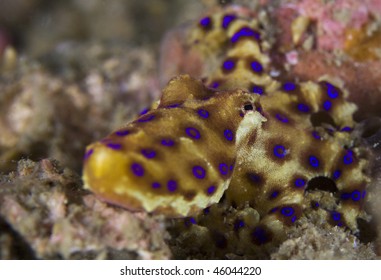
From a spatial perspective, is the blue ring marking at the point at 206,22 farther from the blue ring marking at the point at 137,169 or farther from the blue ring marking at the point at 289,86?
the blue ring marking at the point at 137,169

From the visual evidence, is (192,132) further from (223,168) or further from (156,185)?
(156,185)

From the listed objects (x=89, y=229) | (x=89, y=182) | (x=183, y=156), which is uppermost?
(x=183, y=156)

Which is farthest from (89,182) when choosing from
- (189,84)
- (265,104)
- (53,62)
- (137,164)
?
(53,62)

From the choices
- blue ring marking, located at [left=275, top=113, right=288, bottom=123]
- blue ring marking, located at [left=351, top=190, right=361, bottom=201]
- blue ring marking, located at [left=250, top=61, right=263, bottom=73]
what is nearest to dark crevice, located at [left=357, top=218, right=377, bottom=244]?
blue ring marking, located at [left=351, top=190, right=361, bottom=201]

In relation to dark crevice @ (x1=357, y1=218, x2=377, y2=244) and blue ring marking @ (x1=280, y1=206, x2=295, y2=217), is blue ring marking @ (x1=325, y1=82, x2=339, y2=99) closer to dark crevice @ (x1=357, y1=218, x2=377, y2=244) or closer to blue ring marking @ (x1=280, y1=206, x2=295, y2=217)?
dark crevice @ (x1=357, y1=218, x2=377, y2=244)

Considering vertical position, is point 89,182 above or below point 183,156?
below
